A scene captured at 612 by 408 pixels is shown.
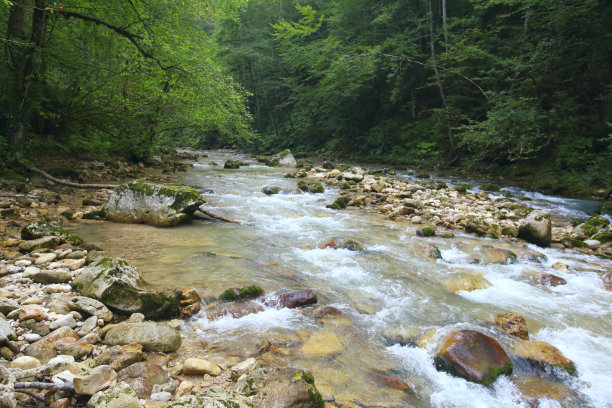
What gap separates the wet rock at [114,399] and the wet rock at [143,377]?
24cm

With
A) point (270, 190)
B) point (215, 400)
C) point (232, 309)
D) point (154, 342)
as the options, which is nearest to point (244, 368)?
point (215, 400)

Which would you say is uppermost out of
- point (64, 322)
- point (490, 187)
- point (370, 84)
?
point (370, 84)

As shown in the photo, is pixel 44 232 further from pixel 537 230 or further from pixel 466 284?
pixel 537 230

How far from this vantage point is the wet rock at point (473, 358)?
9.17 ft

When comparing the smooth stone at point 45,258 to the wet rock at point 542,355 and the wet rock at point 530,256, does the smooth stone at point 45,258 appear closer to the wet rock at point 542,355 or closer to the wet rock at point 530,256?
the wet rock at point 542,355

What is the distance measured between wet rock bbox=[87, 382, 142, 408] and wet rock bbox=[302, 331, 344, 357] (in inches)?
57.8

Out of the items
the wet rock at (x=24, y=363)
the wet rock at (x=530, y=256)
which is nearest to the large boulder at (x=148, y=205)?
the wet rock at (x=24, y=363)

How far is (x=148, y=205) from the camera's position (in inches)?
253

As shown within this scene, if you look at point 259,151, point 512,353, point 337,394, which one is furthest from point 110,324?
point 259,151

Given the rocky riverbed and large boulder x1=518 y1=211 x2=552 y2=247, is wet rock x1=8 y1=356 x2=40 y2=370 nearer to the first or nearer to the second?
the rocky riverbed

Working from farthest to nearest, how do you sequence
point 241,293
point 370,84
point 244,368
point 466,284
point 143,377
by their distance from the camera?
point 370,84, point 466,284, point 241,293, point 244,368, point 143,377

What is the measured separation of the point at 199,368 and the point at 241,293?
4.55 feet

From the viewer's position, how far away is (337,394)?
2461 mm

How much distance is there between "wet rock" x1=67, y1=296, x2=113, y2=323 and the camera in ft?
9.52
